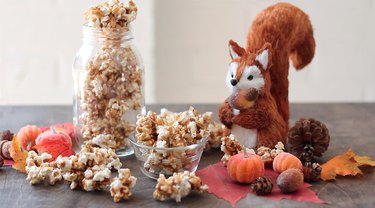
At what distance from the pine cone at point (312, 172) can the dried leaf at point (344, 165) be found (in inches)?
0.5

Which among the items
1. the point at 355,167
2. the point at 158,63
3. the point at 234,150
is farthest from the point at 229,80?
the point at 158,63

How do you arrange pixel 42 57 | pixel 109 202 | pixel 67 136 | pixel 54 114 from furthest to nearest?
pixel 42 57 < pixel 54 114 < pixel 67 136 < pixel 109 202

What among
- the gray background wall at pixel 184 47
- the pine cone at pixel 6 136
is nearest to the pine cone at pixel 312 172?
the pine cone at pixel 6 136

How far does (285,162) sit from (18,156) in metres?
0.43

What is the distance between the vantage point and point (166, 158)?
0.98 metres

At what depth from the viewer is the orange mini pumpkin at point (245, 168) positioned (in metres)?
0.98

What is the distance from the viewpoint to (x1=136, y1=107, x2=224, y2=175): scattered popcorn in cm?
98

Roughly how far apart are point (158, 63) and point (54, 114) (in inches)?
30.1

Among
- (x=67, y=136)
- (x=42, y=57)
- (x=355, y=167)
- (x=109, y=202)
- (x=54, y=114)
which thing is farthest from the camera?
(x=42, y=57)

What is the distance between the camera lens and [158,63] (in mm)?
2145

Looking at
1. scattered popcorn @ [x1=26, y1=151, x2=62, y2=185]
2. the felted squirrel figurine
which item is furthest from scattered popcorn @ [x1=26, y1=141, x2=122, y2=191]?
the felted squirrel figurine

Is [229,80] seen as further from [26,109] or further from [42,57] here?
[42,57]

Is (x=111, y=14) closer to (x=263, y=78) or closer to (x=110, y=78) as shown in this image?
(x=110, y=78)

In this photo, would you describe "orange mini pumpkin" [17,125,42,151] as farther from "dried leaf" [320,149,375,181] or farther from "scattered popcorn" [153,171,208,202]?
"dried leaf" [320,149,375,181]
